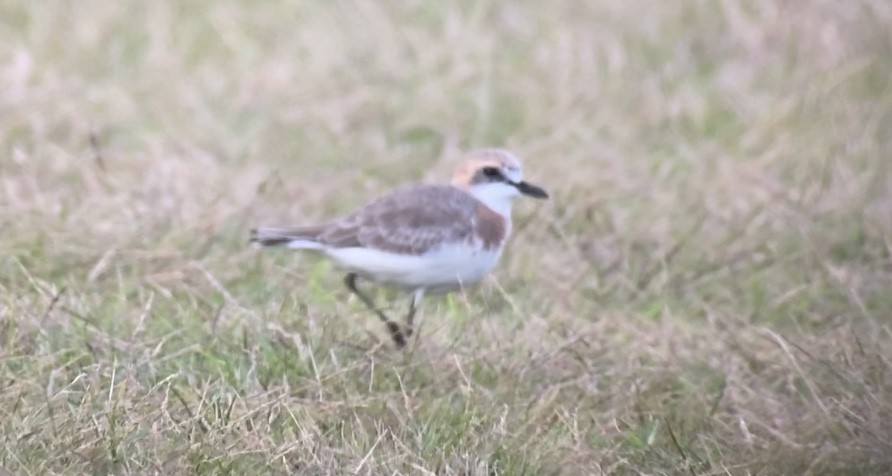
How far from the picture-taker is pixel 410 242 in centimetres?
592

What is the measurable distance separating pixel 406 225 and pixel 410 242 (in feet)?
0.24

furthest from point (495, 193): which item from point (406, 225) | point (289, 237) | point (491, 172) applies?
point (289, 237)

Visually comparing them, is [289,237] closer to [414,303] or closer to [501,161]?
[414,303]

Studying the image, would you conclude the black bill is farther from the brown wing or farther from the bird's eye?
the brown wing

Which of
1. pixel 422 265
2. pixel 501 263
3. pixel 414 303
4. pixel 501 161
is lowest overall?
pixel 501 263

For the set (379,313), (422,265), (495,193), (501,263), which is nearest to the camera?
(379,313)

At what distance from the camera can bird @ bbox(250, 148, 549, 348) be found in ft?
Answer: 19.4

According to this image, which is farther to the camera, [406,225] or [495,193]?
[495,193]

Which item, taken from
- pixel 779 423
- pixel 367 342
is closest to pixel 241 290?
pixel 367 342

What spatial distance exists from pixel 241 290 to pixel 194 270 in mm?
176

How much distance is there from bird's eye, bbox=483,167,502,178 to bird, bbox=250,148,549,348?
0.24 metres

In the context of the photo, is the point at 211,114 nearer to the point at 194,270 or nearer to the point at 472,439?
the point at 194,270

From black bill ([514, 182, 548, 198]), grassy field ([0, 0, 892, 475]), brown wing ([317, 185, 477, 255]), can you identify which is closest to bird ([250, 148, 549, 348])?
brown wing ([317, 185, 477, 255])

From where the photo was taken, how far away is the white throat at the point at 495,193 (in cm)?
636
